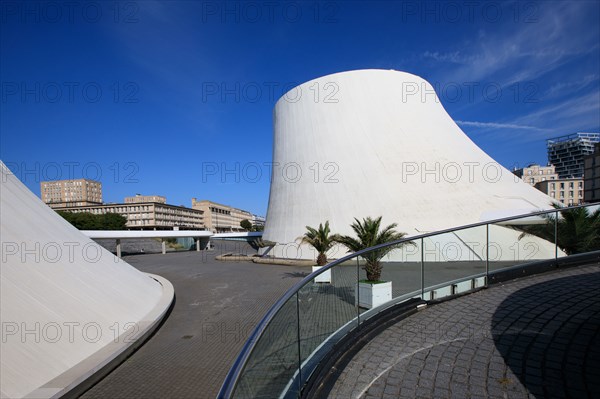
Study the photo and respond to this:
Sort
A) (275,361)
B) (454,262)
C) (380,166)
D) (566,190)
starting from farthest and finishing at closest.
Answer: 1. (566,190)
2. (380,166)
3. (454,262)
4. (275,361)

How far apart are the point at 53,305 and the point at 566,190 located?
85.7 meters

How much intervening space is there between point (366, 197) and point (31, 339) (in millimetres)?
17231

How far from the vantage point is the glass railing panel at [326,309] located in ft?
8.66

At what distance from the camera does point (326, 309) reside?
10.2 ft

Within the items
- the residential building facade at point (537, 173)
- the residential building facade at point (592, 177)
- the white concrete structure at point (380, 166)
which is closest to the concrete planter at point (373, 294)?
the white concrete structure at point (380, 166)

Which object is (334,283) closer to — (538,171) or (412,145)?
(412,145)

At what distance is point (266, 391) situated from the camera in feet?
5.99

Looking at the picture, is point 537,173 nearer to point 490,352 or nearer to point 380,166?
point 380,166

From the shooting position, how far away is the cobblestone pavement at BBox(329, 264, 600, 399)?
2459 millimetres

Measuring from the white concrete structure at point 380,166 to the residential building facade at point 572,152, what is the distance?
116 meters

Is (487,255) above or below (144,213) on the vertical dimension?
above

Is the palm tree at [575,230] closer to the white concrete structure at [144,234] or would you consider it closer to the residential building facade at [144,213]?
the white concrete structure at [144,234]

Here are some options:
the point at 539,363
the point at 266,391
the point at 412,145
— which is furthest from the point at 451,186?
the point at 266,391

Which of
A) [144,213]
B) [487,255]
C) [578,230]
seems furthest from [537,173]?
[144,213]
